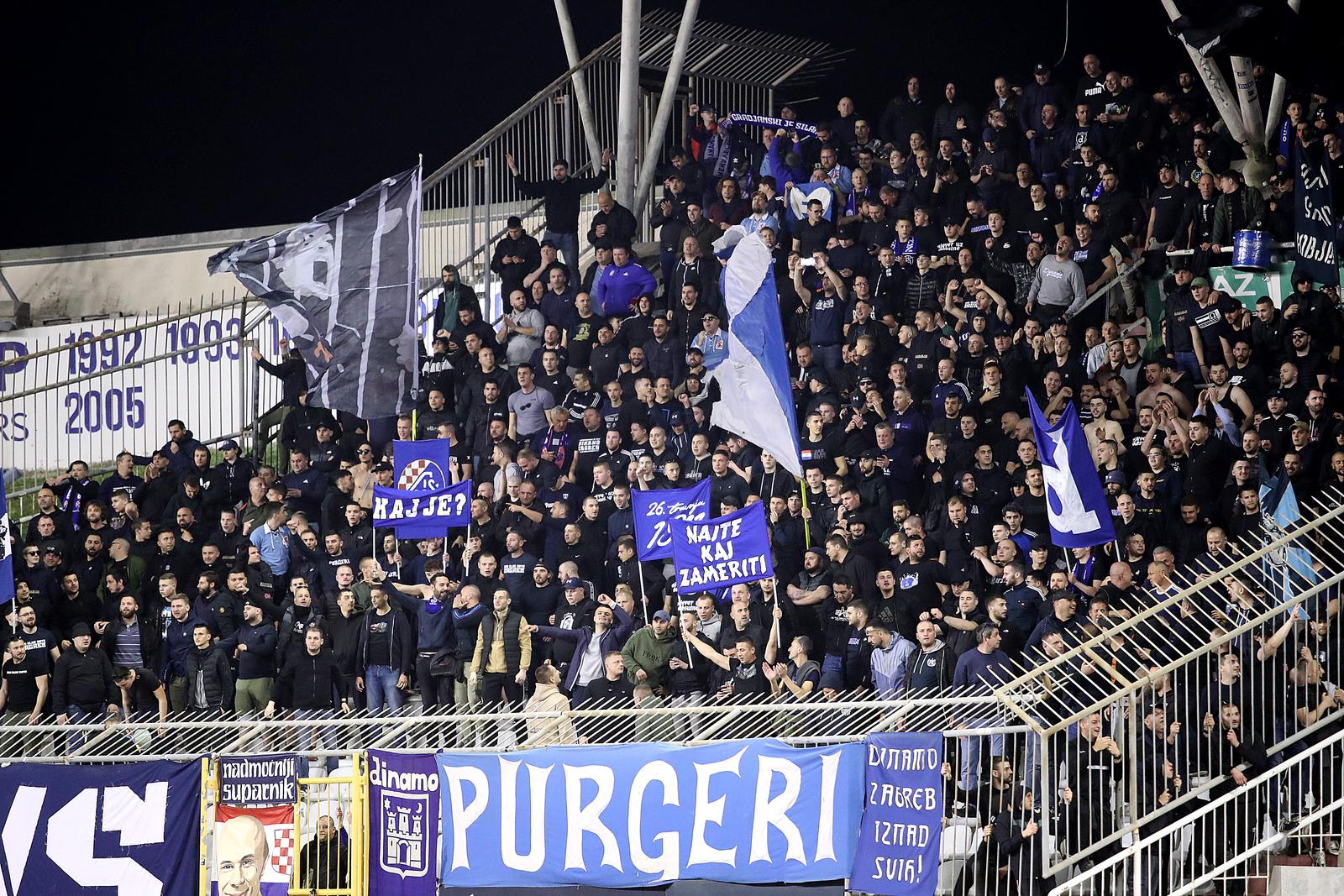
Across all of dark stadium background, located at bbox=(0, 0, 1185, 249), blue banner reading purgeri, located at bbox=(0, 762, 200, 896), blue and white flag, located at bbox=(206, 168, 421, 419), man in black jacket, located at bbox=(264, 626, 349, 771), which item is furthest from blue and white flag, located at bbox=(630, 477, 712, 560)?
dark stadium background, located at bbox=(0, 0, 1185, 249)

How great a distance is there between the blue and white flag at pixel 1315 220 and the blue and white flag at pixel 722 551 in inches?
208

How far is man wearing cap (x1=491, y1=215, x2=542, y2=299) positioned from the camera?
21531 millimetres

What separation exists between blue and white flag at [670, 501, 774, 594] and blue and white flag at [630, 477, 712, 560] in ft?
1.52

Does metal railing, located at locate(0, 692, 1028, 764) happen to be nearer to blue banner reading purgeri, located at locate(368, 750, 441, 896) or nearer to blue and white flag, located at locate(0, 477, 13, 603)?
blue banner reading purgeri, located at locate(368, 750, 441, 896)

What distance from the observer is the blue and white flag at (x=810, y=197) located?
21359mm

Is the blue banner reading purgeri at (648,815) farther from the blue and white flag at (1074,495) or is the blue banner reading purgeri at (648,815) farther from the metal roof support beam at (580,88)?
the metal roof support beam at (580,88)

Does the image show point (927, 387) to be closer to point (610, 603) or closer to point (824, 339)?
point (824, 339)

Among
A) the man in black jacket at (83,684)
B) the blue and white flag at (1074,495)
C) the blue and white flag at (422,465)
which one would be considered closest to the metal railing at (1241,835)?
the blue and white flag at (1074,495)

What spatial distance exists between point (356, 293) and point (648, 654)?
501cm

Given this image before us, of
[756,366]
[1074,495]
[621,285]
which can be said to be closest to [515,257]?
[621,285]

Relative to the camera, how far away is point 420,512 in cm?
1858

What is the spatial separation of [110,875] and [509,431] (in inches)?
261

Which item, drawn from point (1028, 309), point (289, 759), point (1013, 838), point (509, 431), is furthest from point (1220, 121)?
point (289, 759)

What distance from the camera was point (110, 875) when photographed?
14430mm
